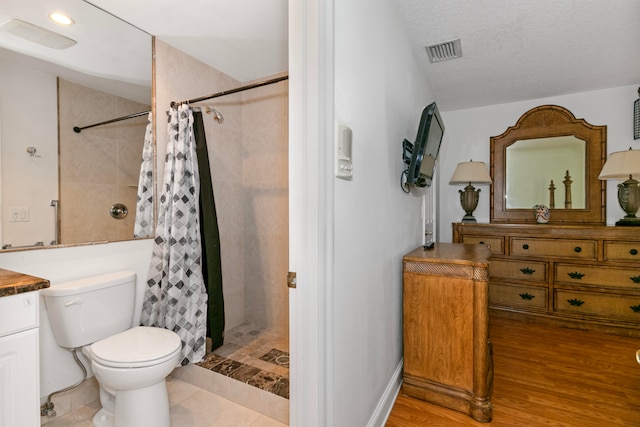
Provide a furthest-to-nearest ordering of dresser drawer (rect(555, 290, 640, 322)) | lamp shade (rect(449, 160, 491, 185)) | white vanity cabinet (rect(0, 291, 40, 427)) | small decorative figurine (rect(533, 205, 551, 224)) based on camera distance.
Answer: lamp shade (rect(449, 160, 491, 185)) → small decorative figurine (rect(533, 205, 551, 224)) → dresser drawer (rect(555, 290, 640, 322)) → white vanity cabinet (rect(0, 291, 40, 427))

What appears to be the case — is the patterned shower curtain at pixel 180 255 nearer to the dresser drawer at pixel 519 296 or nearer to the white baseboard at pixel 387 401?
the white baseboard at pixel 387 401

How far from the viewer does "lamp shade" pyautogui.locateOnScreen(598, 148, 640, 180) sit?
8.29 ft

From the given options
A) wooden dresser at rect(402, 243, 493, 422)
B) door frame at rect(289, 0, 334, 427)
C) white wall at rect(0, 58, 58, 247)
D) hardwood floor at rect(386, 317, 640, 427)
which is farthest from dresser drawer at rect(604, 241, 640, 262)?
white wall at rect(0, 58, 58, 247)

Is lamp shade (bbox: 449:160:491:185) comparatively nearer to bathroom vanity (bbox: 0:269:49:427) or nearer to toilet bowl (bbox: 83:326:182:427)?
toilet bowl (bbox: 83:326:182:427)

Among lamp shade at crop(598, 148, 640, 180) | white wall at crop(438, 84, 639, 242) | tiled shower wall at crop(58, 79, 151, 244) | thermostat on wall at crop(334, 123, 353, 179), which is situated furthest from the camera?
white wall at crop(438, 84, 639, 242)

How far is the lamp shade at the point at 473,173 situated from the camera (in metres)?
3.26

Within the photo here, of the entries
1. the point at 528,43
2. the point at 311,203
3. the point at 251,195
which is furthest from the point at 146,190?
the point at 528,43

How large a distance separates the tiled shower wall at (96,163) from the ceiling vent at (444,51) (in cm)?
212

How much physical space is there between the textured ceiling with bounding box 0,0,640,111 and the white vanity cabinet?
4.61 feet

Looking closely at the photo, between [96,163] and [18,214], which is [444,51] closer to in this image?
[96,163]

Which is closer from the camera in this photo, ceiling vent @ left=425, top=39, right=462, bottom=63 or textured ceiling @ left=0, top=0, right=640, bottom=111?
textured ceiling @ left=0, top=0, right=640, bottom=111

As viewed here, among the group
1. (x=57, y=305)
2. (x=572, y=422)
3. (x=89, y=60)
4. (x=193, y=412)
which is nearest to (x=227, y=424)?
(x=193, y=412)

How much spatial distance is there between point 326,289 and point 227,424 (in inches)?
47.4

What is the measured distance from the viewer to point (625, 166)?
2.56 meters
